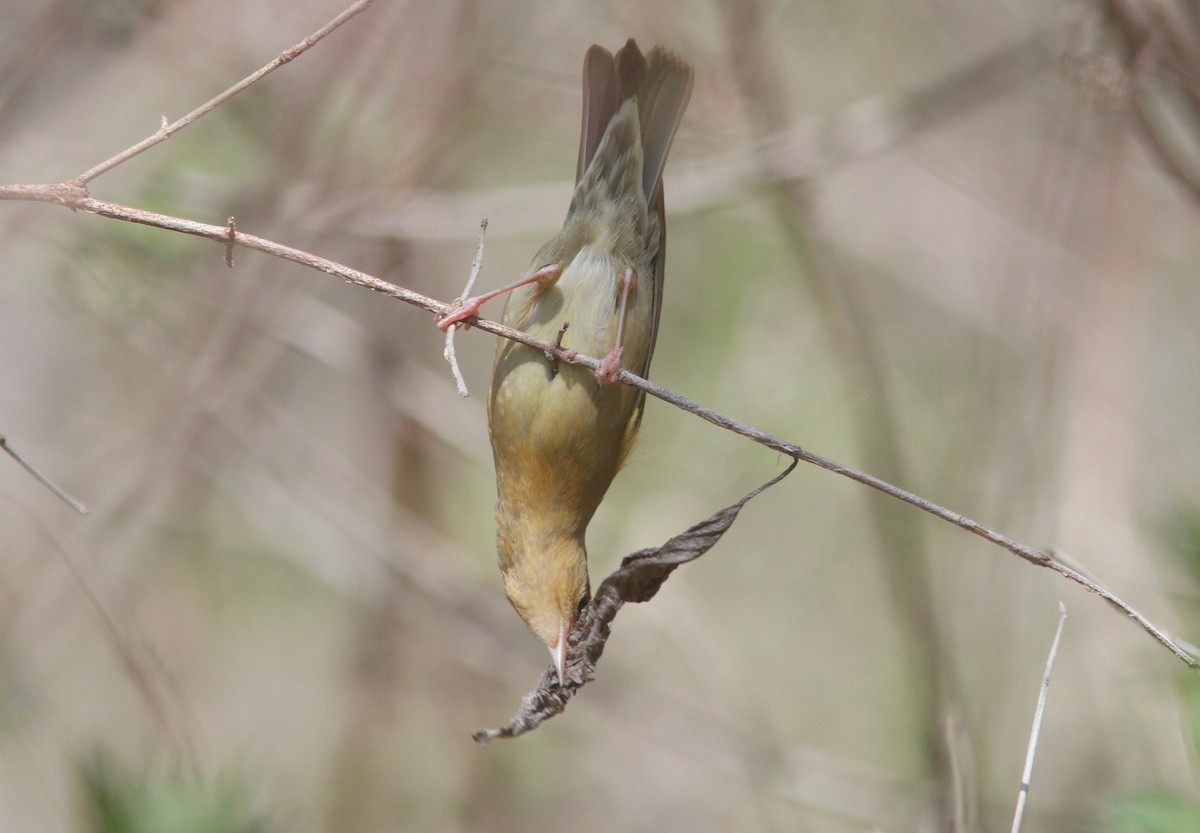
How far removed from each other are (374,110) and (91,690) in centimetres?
321

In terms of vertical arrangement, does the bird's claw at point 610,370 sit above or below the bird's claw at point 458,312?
below

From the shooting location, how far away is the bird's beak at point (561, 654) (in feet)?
9.27

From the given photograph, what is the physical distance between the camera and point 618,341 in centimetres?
296

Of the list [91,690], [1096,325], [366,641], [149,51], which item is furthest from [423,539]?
[1096,325]

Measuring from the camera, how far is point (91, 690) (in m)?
5.40

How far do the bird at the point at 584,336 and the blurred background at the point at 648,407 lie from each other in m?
0.79

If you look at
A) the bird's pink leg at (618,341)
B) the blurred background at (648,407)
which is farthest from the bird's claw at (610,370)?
the blurred background at (648,407)

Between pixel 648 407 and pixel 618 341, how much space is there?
271 centimetres

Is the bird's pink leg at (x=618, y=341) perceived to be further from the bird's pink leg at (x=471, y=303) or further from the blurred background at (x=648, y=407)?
the blurred background at (x=648, y=407)

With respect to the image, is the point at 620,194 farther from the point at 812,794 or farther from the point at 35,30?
the point at 812,794

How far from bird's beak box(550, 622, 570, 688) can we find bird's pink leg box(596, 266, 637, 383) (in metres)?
0.76

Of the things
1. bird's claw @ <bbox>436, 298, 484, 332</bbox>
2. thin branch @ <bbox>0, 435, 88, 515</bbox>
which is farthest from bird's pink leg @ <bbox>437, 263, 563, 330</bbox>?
thin branch @ <bbox>0, 435, 88, 515</bbox>

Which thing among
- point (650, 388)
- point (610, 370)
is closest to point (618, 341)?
point (610, 370)

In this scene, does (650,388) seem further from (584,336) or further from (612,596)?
(584,336)
